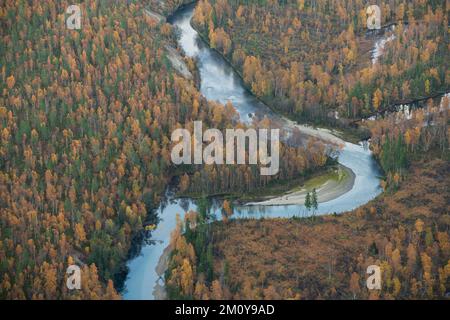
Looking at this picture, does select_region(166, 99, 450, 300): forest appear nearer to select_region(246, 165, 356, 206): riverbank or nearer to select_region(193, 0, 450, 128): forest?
select_region(246, 165, 356, 206): riverbank

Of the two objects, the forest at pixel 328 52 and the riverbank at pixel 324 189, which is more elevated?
the forest at pixel 328 52

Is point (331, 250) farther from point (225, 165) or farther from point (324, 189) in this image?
point (225, 165)

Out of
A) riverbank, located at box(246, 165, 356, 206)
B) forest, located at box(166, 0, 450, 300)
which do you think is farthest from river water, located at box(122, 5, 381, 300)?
forest, located at box(166, 0, 450, 300)

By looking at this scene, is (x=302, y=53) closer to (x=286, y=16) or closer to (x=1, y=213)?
(x=286, y=16)

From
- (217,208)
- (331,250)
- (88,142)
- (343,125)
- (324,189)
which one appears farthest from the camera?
(343,125)

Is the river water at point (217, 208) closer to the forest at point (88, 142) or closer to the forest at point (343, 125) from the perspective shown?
the forest at point (343, 125)

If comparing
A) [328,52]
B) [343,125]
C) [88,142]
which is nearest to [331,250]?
[343,125]

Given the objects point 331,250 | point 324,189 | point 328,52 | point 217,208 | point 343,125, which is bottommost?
point 331,250

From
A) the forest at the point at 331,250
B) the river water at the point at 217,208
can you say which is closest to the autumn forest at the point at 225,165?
the forest at the point at 331,250
